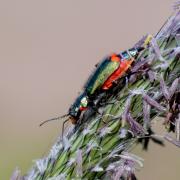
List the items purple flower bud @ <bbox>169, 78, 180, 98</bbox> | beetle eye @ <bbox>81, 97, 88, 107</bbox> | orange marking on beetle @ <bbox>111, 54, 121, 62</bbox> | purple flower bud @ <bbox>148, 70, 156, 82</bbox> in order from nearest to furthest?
purple flower bud @ <bbox>169, 78, 180, 98</bbox>
purple flower bud @ <bbox>148, 70, 156, 82</bbox>
orange marking on beetle @ <bbox>111, 54, 121, 62</bbox>
beetle eye @ <bbox>81, 97, 88, 107</bbox>

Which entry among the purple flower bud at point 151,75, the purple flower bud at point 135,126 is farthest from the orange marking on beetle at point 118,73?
the purple flower bud at point 135,126

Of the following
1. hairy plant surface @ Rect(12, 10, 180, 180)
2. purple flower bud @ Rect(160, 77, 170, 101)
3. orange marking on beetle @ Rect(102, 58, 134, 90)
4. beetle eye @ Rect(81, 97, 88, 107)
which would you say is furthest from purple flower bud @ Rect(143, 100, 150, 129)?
beetle eye @ Rect(81, 97, 88, 107)

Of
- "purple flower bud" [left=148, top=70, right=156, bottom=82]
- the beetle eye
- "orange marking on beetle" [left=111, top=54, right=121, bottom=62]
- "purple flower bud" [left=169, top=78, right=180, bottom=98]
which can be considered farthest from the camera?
the beetle eye

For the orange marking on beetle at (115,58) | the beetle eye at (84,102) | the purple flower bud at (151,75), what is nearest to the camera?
the purple flower bud at (151,75)

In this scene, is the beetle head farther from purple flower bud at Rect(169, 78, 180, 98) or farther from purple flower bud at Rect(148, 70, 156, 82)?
purple flower bud at Rect(169, 78, 180, 98)

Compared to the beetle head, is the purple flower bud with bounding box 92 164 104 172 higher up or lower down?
lower down

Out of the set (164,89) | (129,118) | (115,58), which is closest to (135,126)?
(129,118)

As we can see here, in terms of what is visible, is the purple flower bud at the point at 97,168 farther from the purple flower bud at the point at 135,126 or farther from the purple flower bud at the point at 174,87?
the purple flower bud at the point at 174,87

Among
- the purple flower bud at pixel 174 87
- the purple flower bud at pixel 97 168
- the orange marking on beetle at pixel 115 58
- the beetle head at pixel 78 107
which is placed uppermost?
the orange marking on beetle at pixel 115 58

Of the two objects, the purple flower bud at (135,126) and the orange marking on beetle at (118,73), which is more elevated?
the orange marking on beetle at (118,73)
